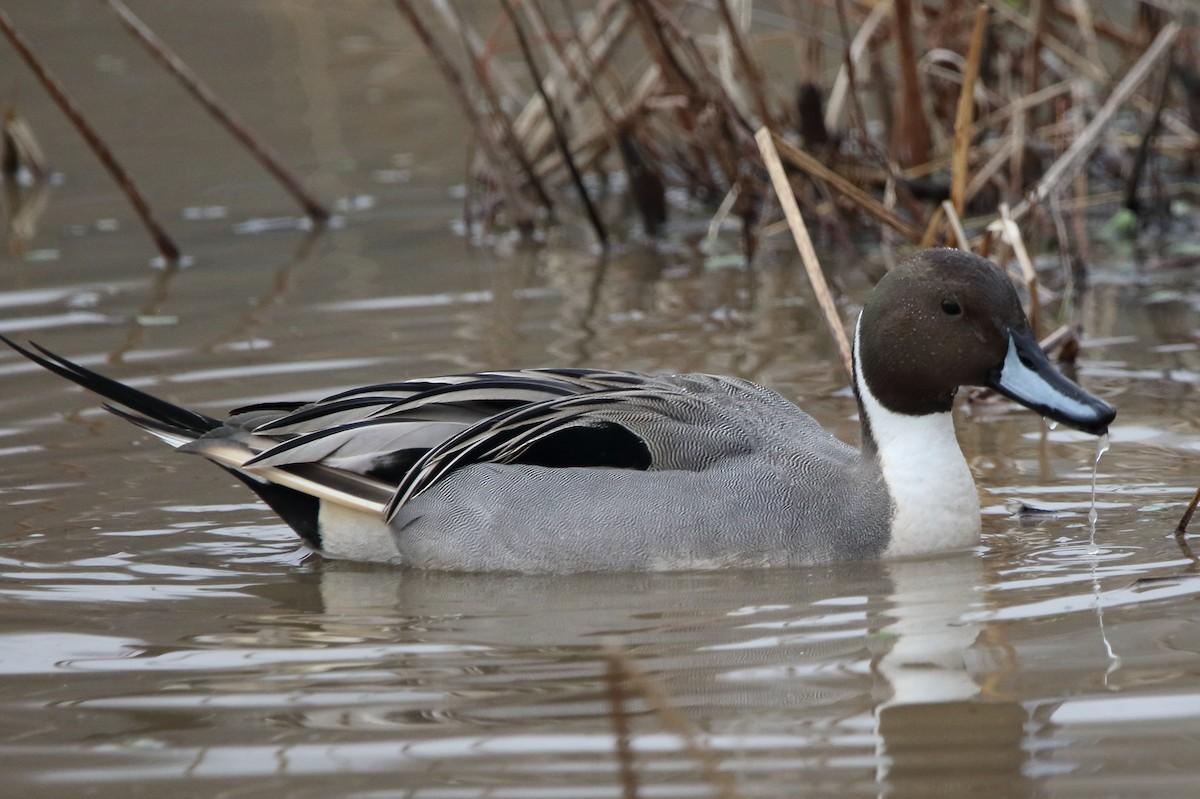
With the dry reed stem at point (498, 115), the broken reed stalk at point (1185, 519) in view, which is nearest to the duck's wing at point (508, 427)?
the broken reed stalk at point (1185, 519)

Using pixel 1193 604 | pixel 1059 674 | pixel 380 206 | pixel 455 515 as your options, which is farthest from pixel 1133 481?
pixel 380 206

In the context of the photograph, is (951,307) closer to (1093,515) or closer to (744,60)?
(1093,515)

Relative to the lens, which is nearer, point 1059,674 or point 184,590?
point 1059,674

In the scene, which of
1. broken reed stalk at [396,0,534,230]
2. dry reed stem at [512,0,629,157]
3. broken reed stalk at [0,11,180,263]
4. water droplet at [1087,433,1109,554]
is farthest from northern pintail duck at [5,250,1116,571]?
dry reed stem at [512,0,629,157]

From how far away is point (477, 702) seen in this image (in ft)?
11.3

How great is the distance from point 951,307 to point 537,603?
1.33 m

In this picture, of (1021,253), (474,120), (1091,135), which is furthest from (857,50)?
(1021,253)

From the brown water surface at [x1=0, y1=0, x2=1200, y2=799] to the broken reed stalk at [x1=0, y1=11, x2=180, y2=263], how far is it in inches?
8.2

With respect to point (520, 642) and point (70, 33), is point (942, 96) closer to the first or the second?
point (520, 642)

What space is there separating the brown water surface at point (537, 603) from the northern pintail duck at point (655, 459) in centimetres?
10

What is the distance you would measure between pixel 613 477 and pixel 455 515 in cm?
43

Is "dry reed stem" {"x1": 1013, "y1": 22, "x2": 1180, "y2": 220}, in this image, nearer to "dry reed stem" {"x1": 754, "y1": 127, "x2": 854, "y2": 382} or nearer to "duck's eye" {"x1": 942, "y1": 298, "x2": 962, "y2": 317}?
"dry reed stem" {"x1": 754, "y1": 127, "x2": 854, "y2": 382}

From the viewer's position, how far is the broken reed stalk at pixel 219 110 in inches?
302

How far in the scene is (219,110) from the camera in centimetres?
818
